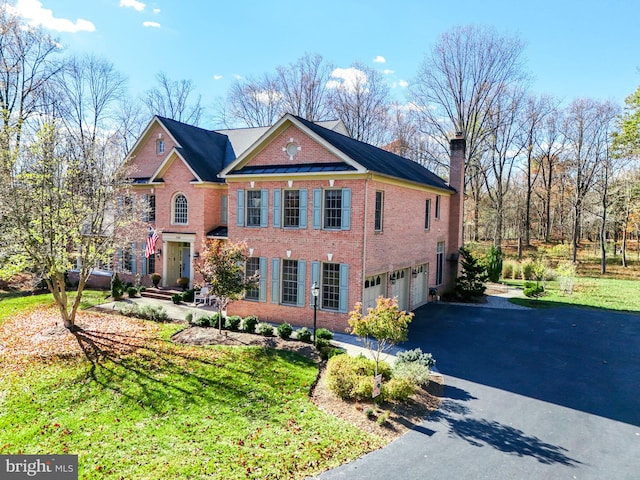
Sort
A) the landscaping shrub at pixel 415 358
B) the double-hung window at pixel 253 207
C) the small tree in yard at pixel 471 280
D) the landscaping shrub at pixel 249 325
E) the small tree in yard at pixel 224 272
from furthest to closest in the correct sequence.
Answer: the small tree in yard at pixel 471 280, the double-hung window at pixel 253 207, the landscaping shrub at pixel 249 325, the small tree in yard at pixel 224 272, the landscaping shrub at pixel 415 358

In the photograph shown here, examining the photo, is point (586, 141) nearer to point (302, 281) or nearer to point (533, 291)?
point (533, 291)

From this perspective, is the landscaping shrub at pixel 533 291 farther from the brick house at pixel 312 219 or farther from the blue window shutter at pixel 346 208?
the blue window shutter at pixel 346 208

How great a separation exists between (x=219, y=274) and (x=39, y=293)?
16769 mm

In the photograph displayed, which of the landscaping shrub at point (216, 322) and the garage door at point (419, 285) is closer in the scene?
the landscaping shrub at point (216, 322)

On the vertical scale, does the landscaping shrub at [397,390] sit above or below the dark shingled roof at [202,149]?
below

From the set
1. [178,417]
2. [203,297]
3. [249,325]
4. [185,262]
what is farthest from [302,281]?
[185,262]

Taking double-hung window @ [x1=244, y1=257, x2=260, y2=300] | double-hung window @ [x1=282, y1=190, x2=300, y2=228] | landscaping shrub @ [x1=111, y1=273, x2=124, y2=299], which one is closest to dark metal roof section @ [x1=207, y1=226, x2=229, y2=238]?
double-hung window @ [x1=244, y1=257, x2=260, y2=300]

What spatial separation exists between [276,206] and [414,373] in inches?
379

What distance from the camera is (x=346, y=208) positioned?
16.1 m

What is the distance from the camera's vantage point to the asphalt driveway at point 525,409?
7.61 meters

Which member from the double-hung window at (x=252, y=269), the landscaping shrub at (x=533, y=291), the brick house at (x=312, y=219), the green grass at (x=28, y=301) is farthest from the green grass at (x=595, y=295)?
the green grass at (x=28, y=301)

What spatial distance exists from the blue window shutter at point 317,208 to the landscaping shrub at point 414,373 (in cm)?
731

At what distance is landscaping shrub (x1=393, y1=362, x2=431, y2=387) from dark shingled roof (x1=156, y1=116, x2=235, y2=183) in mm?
15913

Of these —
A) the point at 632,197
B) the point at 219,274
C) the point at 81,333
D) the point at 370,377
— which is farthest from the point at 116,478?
the point at 632,197
